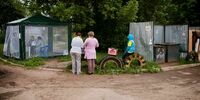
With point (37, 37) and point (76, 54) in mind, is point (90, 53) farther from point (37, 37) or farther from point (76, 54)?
point (37, 37)

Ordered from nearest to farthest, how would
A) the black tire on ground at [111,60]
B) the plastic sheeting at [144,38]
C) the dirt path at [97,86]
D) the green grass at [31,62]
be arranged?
the dirt path at [97,86], the black tire on ground at [111,60], the green grass at [31,62], the plastic sheeting at [144,38]

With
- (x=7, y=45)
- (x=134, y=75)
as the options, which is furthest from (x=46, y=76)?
(x=7, y=45)

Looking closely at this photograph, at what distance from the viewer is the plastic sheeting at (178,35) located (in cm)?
2000

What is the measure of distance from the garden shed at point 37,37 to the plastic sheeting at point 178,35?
18.2ft

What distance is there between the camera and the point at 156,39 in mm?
21328

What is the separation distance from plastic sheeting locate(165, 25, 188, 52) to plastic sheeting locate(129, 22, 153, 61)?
3.01 meters

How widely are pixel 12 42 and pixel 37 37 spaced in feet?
5.51

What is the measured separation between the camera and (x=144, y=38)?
705 inches

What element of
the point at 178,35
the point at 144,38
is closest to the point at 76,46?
the point at 144,38

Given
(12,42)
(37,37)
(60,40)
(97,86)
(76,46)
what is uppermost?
(37,37)

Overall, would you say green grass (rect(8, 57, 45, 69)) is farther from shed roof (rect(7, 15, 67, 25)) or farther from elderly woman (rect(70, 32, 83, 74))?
elderly woman (rect(70, 32, 83, 74))

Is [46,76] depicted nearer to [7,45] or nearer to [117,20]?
[7,45]

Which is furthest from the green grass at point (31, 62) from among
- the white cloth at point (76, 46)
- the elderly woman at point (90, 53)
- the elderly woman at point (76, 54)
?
→ the elderly woman at point (90, 53)

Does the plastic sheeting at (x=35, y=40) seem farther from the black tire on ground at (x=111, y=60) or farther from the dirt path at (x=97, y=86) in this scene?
the black tire on ground at (x=111, y=60)
